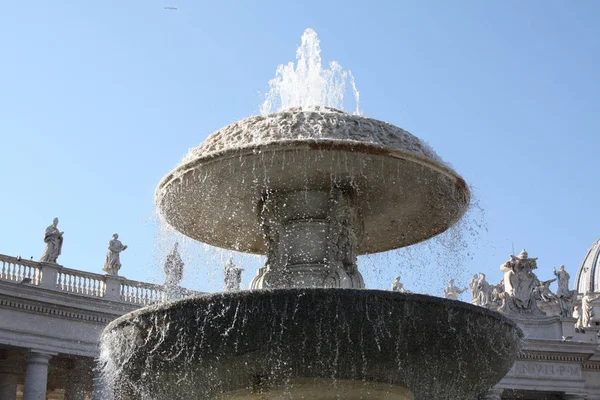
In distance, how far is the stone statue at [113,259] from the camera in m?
31.4

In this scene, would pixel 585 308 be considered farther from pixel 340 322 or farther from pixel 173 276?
pixel 340 322

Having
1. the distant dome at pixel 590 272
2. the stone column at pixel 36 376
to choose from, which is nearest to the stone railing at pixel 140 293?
the stone column at pixel 36 376

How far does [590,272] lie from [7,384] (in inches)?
2853

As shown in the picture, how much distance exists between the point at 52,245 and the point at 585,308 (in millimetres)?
29067

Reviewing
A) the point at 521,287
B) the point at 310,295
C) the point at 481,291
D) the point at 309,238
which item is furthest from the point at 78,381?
the point at 310,295

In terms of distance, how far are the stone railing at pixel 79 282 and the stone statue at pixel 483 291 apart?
48.3 ft

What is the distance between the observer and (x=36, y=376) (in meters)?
28.0

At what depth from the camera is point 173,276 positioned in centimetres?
2781

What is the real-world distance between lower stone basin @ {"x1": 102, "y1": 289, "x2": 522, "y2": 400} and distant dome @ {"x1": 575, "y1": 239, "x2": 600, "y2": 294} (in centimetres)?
8321

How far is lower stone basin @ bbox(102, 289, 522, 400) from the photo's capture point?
10.9 meters

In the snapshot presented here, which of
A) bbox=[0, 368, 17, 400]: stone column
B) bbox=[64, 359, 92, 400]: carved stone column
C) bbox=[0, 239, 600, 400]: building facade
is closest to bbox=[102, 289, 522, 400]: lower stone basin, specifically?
bbox=[0, 239, 600, 400]: building facade

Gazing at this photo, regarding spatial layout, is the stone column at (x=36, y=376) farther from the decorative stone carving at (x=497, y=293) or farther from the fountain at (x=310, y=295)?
the decorative stone carving at (x=497, y=293)

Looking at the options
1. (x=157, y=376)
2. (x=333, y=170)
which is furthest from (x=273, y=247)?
(x=157, y=376)

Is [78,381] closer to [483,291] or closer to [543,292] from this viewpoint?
[483,291]
